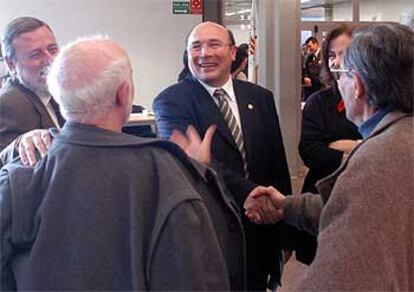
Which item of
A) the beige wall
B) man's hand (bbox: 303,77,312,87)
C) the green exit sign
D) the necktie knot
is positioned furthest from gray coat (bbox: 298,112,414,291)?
man's hand (bbox: 303,77,312,87)

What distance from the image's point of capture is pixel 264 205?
202 centimetres

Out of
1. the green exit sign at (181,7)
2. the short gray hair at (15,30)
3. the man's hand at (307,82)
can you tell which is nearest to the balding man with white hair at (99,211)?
the short gray hair at (15,30)

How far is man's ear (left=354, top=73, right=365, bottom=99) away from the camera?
4.58 feet

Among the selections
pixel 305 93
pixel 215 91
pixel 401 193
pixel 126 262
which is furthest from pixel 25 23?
pixel 305 93

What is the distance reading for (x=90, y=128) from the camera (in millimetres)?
1280

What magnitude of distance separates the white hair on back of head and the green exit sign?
16.1ft

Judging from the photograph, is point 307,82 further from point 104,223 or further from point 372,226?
point 104,223

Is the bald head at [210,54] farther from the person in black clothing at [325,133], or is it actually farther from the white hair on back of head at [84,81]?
the white hair on back of head at [84,81]

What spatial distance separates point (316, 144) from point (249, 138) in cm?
30

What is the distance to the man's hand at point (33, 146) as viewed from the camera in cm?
145

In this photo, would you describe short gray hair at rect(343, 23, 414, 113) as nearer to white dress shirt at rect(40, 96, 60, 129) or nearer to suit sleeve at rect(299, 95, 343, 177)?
suit sleeve at rect(299, 95, 343, 177)

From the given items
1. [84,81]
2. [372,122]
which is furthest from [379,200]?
[84,81]

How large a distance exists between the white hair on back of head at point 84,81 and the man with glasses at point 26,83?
0.54 meters

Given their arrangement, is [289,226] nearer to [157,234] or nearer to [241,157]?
[241,157]
